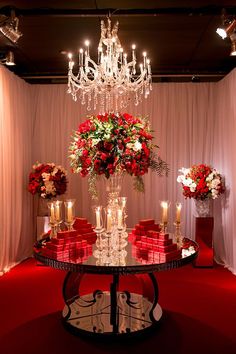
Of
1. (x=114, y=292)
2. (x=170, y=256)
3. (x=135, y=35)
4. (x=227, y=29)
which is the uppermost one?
(x=135, y=35)

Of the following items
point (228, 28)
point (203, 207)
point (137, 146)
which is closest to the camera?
point (137, 146)

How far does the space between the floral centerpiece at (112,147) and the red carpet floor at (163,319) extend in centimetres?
144

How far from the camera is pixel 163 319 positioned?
3.94 m

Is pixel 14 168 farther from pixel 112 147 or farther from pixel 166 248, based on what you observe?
pixel 166 248

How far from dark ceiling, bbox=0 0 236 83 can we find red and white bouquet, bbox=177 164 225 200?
1743 millimetres

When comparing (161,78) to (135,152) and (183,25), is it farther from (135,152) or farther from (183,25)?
(135,152)

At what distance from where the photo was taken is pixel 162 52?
559 centimetres

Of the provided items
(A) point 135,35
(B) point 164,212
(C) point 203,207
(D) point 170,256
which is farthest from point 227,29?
(C) point 203,207

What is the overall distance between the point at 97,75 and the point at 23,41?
134cm

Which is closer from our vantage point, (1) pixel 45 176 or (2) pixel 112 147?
(2) pixel 112 147

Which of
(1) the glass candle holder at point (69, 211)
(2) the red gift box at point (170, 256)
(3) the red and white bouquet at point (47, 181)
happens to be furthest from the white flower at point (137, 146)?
(3) the red and white bouquet at point (47, 181)

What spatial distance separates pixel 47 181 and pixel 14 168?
1.92 feet

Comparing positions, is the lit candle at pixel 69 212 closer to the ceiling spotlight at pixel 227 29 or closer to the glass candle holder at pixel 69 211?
the glass candle holder at pixel 69 211

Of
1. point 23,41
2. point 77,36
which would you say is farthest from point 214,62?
point 23,41
